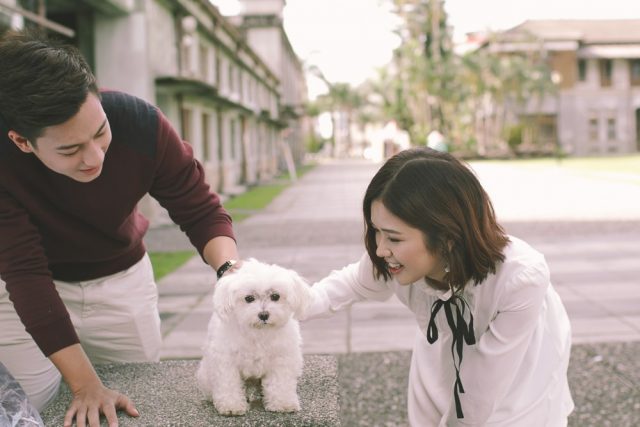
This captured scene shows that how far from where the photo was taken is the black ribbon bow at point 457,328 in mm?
2518

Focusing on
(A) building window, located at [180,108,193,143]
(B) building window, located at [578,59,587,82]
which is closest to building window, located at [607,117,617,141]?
(B) building window, located at [578,59,587,82]

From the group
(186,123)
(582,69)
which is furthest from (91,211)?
(582,69)

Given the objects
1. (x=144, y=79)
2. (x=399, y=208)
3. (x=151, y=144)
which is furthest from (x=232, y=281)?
(x=144, y=79)

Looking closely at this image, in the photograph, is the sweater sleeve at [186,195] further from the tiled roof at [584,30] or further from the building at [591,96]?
the building at [591,96]

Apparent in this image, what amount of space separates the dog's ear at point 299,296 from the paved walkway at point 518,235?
2.38 metres

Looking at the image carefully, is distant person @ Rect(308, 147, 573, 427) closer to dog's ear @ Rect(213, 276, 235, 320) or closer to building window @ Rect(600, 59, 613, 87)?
dog's ear @ Rect(213, 276, 235, 320)

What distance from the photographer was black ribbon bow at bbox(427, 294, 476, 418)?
8.26 ft

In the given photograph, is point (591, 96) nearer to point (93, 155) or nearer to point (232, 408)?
point (232, 408)

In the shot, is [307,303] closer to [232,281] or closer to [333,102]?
[232,281]

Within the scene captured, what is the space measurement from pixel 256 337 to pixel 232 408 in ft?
0.93

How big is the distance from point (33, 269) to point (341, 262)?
6.82m

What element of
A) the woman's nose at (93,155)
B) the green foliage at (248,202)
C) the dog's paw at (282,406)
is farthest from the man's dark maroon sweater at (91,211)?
the green foliage at (248,202)

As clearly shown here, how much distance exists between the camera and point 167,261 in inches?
381

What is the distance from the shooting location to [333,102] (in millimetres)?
101812
